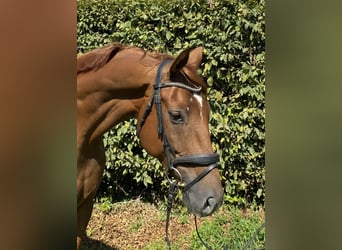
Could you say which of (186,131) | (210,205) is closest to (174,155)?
(186,131)

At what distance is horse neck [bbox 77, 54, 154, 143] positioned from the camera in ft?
7.09

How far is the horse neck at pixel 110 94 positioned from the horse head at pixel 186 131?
0.22ft

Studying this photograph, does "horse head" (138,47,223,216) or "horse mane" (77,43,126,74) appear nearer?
"horse head" (138,47,223,216)

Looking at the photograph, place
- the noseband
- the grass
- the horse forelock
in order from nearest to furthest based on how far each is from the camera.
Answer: the noseband
the horse forelock
the grass

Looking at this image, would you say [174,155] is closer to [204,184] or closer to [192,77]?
[204,184]

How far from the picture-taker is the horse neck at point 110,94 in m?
2.16

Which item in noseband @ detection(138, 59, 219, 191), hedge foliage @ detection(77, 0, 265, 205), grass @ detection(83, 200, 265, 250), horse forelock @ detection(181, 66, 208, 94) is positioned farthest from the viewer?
hedge foliage @ detection(77, 0, 265, 205)

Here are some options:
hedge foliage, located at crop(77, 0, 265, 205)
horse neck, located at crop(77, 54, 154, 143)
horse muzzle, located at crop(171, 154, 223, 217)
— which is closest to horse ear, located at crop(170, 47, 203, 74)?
horse neck, located at crop(77, 54, 154, 143)

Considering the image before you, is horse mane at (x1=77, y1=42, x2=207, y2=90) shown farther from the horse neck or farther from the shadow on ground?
the shadow on ground

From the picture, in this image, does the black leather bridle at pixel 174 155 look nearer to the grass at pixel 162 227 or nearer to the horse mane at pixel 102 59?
the horse mane at pixel 102 59

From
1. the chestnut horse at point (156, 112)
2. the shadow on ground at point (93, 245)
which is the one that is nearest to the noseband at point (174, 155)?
the chestnut horse at point (156, 112)

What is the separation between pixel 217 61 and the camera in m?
4.29

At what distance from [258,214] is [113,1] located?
2.56 meters
